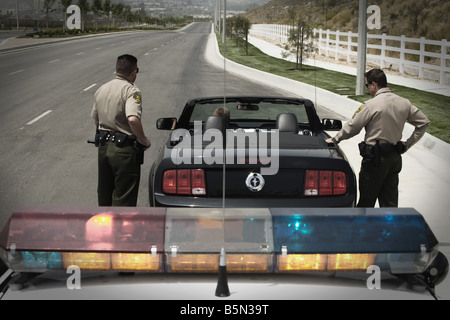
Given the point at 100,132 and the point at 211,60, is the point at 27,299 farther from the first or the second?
the point at 211,60

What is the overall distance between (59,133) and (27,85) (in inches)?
419

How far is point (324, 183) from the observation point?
5.06 m

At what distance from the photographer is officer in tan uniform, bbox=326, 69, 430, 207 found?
5605 millimetres

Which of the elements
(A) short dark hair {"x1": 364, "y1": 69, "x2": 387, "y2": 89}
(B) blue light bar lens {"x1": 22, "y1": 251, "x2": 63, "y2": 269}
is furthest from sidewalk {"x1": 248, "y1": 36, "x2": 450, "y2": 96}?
(B) blue light bar lens {"x1": 22, "y1": 251, "x2": 63, "y2": 269}

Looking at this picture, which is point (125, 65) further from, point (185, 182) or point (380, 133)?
point (380, 133)

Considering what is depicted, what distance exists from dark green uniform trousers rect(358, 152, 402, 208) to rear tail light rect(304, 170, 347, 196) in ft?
2.34

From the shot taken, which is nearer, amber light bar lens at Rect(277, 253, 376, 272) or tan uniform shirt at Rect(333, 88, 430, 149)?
amber light bar lens at Rect(277, 253, 376, 272)

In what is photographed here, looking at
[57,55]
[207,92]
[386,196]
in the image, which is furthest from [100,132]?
[57,55]

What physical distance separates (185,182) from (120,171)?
90 cm

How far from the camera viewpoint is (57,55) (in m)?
39.3

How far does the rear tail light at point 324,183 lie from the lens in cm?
502

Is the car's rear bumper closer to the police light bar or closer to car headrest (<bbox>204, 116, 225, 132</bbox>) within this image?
car headrest (<bbox>204, 116, 225, 132</bbox>)

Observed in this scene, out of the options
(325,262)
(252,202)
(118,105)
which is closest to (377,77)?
(252,202)
